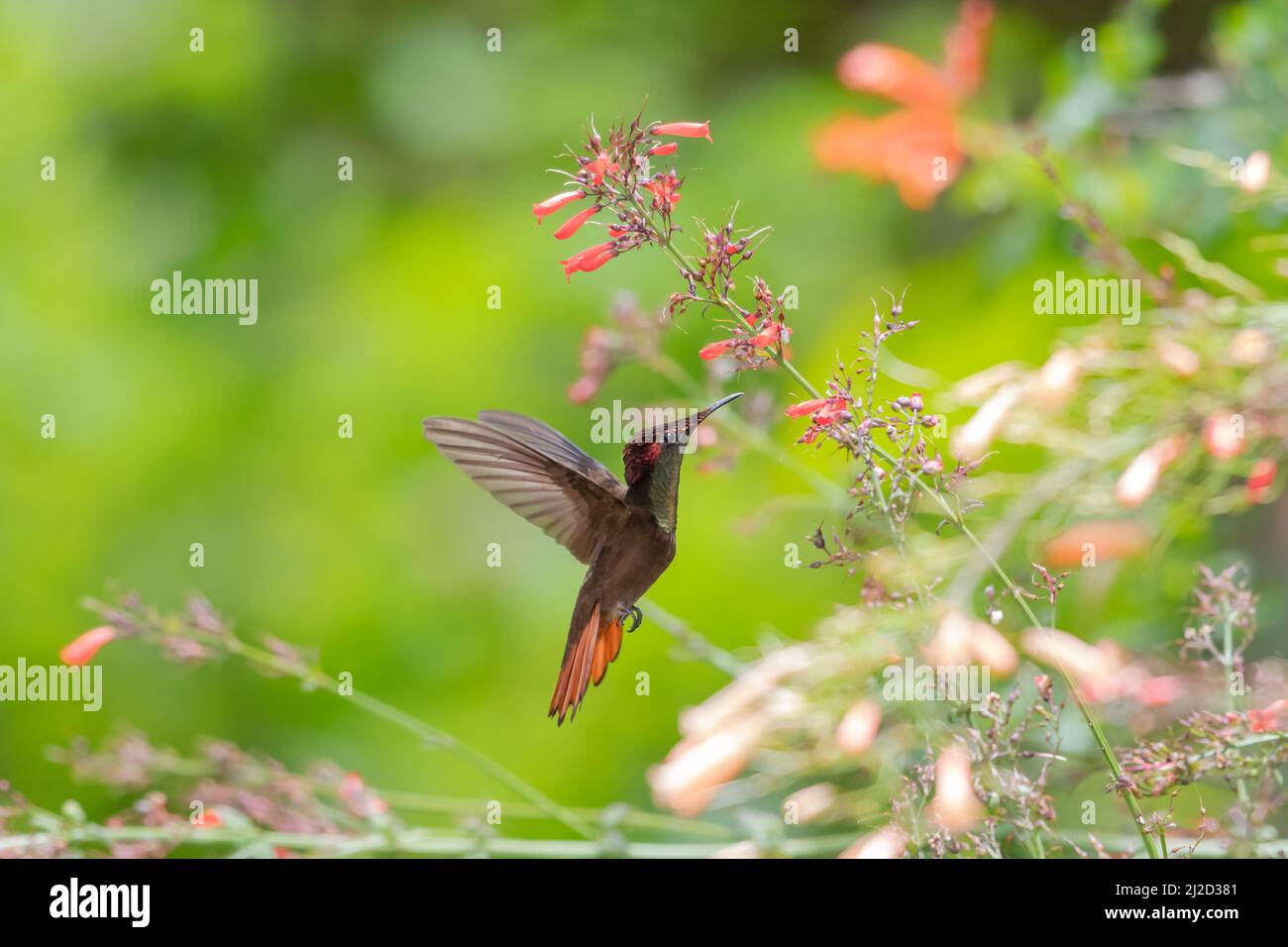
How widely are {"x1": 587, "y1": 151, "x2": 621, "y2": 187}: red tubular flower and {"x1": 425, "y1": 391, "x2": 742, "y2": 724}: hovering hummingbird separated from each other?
192 mm

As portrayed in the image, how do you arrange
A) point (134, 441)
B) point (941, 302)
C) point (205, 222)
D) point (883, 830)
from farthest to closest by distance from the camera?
point (205, 222), point (134, 441), point (941, 302), point (883, 830)

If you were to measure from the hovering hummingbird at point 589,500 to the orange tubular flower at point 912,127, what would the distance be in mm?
908

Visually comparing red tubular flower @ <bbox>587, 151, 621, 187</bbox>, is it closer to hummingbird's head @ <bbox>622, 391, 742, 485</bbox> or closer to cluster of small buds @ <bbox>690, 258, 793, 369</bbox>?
cluster of small buds @ <bbox>690, 258, 793, 369</bbox>

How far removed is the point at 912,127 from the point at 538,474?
1040 millimetres

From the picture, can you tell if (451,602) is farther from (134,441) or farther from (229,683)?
(134,441)

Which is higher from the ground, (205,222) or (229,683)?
(205,222)

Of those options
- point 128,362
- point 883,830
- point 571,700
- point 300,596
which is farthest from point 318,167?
point 883,830

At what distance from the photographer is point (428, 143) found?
2.73 meters

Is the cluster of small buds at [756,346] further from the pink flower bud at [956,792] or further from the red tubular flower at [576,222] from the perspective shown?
the pink flower bud at [956,792]

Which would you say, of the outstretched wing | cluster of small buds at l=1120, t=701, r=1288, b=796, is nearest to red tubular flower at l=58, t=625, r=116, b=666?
the outstretched wing

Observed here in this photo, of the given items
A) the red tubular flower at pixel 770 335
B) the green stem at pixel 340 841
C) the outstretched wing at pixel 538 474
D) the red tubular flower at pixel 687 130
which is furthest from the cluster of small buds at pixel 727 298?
the green stem at pixel 340 841

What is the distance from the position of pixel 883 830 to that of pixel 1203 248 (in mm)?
996

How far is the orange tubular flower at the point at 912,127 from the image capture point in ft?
5.38

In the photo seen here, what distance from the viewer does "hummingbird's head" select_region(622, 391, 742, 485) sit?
83 centimetres
